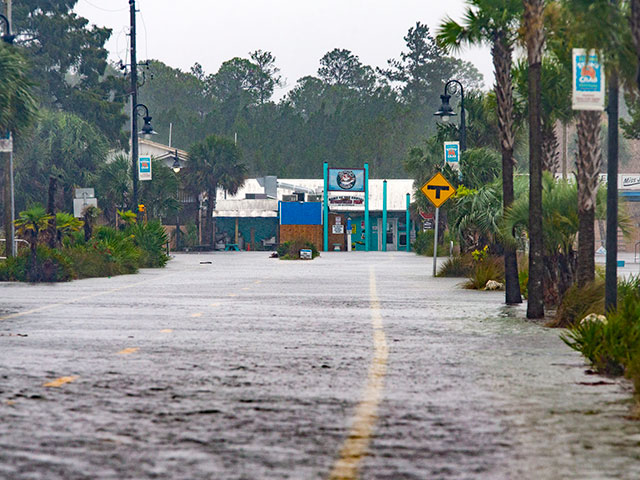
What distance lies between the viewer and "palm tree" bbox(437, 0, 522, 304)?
855 inches

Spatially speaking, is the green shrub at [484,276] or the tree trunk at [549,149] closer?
the tree trunk at [549,149]

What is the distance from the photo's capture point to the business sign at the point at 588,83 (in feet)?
53.0

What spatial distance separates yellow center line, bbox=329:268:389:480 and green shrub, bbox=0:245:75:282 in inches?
747

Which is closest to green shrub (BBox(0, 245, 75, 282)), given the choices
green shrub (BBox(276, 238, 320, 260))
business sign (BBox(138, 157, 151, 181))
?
business sign (BBox(138, 157, 151, 181))

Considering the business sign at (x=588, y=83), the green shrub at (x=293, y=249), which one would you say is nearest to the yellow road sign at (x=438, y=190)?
the business sign at (x=588, y=83)

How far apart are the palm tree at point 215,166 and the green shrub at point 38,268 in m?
46.1

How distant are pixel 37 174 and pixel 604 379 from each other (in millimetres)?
67226

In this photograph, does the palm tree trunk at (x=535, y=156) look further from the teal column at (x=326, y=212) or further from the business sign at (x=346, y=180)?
the business sign at (x=346, y=180)

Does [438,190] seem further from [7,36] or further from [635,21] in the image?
[635,21]

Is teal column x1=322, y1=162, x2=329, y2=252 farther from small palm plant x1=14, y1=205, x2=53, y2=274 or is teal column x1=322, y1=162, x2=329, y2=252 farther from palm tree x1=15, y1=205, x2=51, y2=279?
small palm plant x1=14, y1=205, x2=53, y2=274

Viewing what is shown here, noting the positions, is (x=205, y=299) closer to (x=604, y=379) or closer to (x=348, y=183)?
(x=604, y=379)

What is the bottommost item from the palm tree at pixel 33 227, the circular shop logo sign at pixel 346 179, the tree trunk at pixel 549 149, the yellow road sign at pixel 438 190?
the palm tree at pixel 33 227

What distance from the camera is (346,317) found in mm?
19016

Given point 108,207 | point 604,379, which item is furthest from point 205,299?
point 108,207
